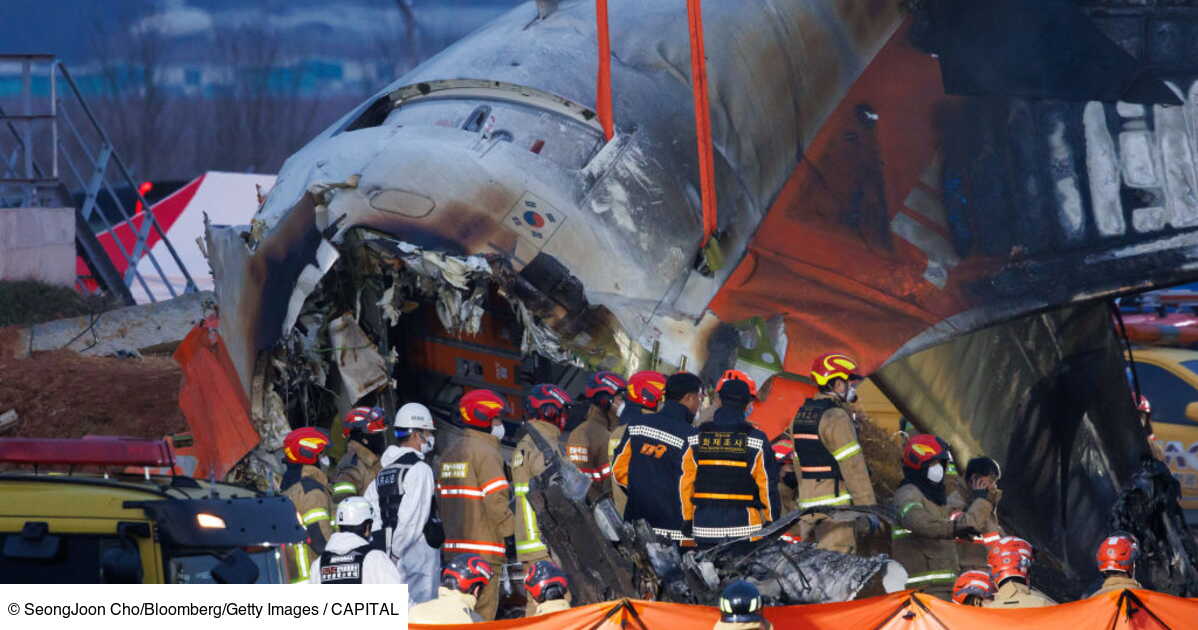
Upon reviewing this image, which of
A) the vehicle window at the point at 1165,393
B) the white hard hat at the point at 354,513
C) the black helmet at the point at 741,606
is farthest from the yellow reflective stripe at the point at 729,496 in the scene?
the vehicle window at the point at 1165,393

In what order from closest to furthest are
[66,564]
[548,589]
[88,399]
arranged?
[66,564] → [548,589] → [88,399]

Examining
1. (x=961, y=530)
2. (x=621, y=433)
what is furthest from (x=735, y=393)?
(x=961, y=530)

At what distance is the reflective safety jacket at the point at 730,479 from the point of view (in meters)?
9.40

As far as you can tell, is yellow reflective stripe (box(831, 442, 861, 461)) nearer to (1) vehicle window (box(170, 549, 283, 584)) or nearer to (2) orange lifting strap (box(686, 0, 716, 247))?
(2) orange lifting strap (box(686, 0, 716, 247))

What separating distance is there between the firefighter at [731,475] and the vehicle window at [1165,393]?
27.9 feet

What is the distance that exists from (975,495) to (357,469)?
4.04 m

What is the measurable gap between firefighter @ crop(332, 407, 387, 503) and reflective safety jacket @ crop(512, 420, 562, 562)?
933 millimetres

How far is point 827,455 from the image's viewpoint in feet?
34.2

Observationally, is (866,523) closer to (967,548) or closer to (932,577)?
(932,577)

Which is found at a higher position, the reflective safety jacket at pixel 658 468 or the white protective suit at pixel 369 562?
the reflective safety jacket at pixel 658 468

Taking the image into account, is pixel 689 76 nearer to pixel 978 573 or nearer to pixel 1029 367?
pixel 1029 367

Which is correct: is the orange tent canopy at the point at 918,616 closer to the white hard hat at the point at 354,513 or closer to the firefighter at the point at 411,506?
the white hard hat at the point at 354,513

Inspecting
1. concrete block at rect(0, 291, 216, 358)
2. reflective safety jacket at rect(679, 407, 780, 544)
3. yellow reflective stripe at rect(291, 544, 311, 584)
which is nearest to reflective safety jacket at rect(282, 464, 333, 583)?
yellow reflective stripe at rect(291, 544, 311, 584)

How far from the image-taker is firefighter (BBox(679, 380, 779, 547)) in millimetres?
9398
